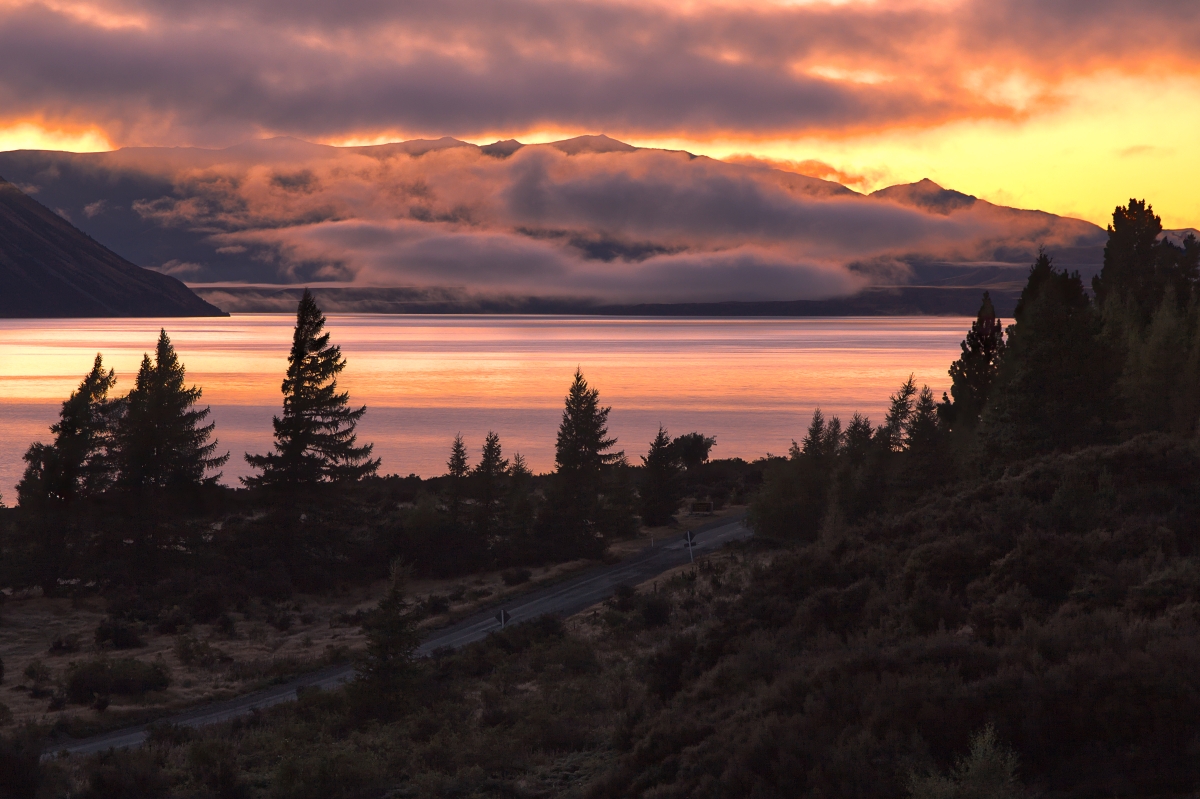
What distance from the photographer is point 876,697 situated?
13.7 m

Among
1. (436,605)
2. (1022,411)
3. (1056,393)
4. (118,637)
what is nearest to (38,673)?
(118,637)

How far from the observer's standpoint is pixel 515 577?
47469 millimetres

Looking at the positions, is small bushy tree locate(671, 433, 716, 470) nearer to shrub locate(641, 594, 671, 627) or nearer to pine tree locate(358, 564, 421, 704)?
shrub locate(641, 594, 671, 627)

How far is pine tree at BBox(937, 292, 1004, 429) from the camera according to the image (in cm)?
6562

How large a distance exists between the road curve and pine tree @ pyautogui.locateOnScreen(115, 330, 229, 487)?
18.7 m

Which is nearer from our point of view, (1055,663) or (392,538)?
(1055,663)

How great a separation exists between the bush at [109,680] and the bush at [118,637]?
549 centimetres

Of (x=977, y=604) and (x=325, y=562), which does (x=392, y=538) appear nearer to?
(x=325, y=562)

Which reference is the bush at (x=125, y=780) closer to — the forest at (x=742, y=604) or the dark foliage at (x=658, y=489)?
the forest at (x=742, y=604)

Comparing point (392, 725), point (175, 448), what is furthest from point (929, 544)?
point (175, 448)

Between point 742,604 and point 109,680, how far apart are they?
67.9 ft

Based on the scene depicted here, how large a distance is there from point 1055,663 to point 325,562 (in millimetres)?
41314

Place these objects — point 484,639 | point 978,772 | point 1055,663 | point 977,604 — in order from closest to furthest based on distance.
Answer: point 978,772
point 1055,663
point 977,604
point 484,639

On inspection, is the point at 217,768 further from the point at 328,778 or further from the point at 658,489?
the point at 658,489
